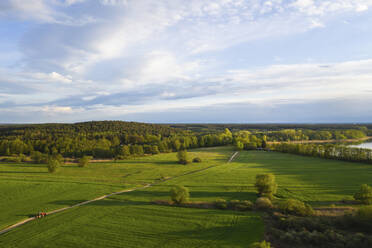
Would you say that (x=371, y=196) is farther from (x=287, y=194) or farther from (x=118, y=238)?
(x=118, y=238)

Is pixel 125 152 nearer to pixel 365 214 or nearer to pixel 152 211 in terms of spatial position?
pixel 152 211

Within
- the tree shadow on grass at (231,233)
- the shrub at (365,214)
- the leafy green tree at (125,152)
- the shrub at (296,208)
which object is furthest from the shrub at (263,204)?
the leafy green tree at (125,152)

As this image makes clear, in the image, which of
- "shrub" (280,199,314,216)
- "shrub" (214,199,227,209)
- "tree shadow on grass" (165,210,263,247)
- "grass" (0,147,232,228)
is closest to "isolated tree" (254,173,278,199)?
"shrub" (280,199,314,216)

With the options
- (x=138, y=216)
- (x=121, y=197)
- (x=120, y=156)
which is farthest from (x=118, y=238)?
(x=120, y=156)

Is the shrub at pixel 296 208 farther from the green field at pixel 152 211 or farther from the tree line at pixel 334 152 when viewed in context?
the tree line at pixel 334 152

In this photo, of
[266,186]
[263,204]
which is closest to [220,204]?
[263,204]

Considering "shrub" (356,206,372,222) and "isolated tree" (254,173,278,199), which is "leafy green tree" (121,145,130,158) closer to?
"isolated tree" (254,173,278,199)
